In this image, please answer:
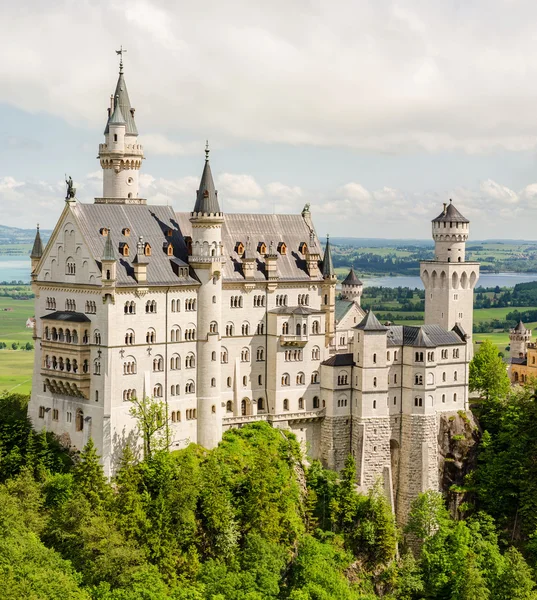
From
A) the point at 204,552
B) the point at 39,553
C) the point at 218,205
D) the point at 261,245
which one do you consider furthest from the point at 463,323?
the point at 39,553

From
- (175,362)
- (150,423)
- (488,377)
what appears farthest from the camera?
(488,377)

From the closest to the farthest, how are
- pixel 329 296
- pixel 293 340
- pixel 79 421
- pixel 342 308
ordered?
pixel 79 421 → pixel 293 340 → pixel 329 296 → pixel 342 308

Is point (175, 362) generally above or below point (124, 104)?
below

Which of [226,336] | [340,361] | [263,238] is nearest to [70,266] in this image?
[226,336]

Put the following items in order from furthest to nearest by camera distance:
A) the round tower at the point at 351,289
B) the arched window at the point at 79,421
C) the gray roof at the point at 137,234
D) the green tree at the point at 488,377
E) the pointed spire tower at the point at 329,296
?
the round tower at the point at 351,289, the green tree at the point at 488,377, the pointed spire tower at the point at 329,296, the arched window at the point at 79,421, the gray roof at the point at 137,234

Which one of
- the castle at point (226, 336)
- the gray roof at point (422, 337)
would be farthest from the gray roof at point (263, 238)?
the gray roof at point (422, 337)

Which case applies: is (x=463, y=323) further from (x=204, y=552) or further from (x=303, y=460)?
(x=204, y=552)

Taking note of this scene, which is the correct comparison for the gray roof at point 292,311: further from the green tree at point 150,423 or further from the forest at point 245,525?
the green tree at point 150,423

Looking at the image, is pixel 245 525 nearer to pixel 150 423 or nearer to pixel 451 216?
pixel 150 423

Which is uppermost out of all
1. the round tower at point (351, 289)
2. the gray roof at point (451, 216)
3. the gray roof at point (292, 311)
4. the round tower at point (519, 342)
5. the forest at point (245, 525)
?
the gray roof at point (451, 216)
